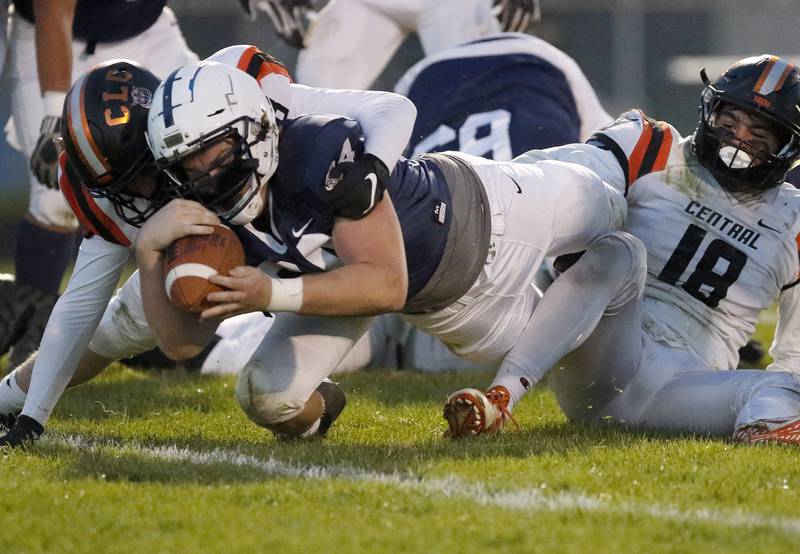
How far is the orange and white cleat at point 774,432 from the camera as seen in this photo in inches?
159

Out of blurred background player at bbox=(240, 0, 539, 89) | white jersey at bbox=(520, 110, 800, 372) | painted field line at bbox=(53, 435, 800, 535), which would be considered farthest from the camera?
blurred background player at bbox=(240, 0, 539, 89)

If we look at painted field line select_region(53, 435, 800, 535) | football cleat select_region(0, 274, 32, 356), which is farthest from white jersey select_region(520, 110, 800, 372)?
football cleat select_region(0, 274, 32, 356)

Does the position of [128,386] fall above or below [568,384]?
below

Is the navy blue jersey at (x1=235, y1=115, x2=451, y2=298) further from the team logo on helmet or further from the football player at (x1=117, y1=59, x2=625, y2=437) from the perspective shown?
the team logo on helmet

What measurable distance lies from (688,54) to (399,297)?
9.34m

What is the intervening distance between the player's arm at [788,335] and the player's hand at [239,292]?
1901 mm

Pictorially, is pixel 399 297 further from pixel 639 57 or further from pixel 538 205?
pixel 639 57

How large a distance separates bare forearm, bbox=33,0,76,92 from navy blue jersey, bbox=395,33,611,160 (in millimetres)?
1662

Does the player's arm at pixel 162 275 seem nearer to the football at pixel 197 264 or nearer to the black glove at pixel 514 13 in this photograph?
the football at pixel 197 264

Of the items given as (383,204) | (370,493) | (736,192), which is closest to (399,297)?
(383,204)

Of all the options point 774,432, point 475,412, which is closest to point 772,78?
point 774,432

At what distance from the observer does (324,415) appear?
4.53 metres

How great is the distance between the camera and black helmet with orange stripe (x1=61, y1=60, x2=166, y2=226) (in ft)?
12.5

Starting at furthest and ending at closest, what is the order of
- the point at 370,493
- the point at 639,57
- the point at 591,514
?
the point at 639,57, the point at 370,493, the point at 591,514
